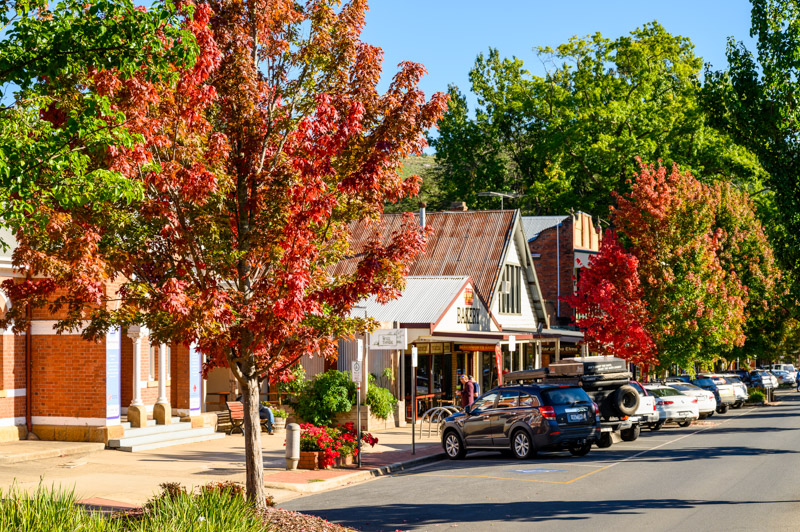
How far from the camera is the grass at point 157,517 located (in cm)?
908

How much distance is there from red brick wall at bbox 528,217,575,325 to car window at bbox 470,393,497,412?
27.9 meters

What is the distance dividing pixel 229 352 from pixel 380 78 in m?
4.22

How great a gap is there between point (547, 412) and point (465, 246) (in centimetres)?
1931

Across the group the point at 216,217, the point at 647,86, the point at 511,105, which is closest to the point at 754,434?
the point at 216,217

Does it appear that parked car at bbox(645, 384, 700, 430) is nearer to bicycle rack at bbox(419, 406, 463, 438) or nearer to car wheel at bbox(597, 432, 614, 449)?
bicycle rack at bbox(419, 406, 463, 438)

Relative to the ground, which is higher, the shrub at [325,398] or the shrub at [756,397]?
the shrub at [325,398]

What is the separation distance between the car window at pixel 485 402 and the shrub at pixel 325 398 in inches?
213

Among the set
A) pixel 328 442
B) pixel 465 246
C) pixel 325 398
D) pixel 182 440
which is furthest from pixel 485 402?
pixel 465 246

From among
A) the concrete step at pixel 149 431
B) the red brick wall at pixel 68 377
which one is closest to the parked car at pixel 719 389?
the concrete step at pixel 149 431

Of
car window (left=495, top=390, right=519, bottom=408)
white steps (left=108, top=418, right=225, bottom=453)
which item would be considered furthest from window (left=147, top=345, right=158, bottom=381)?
car window (left=495, top=390, right=519, bottom=408)

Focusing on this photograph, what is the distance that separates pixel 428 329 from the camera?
3112 cm

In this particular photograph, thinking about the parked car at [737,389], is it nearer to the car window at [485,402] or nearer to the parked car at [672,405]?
the parked car at [672,405]

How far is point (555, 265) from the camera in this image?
5106cm

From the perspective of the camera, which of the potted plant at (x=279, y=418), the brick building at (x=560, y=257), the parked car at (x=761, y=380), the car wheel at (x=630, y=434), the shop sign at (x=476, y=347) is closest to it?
the car wheel at (x=630, y=434)
